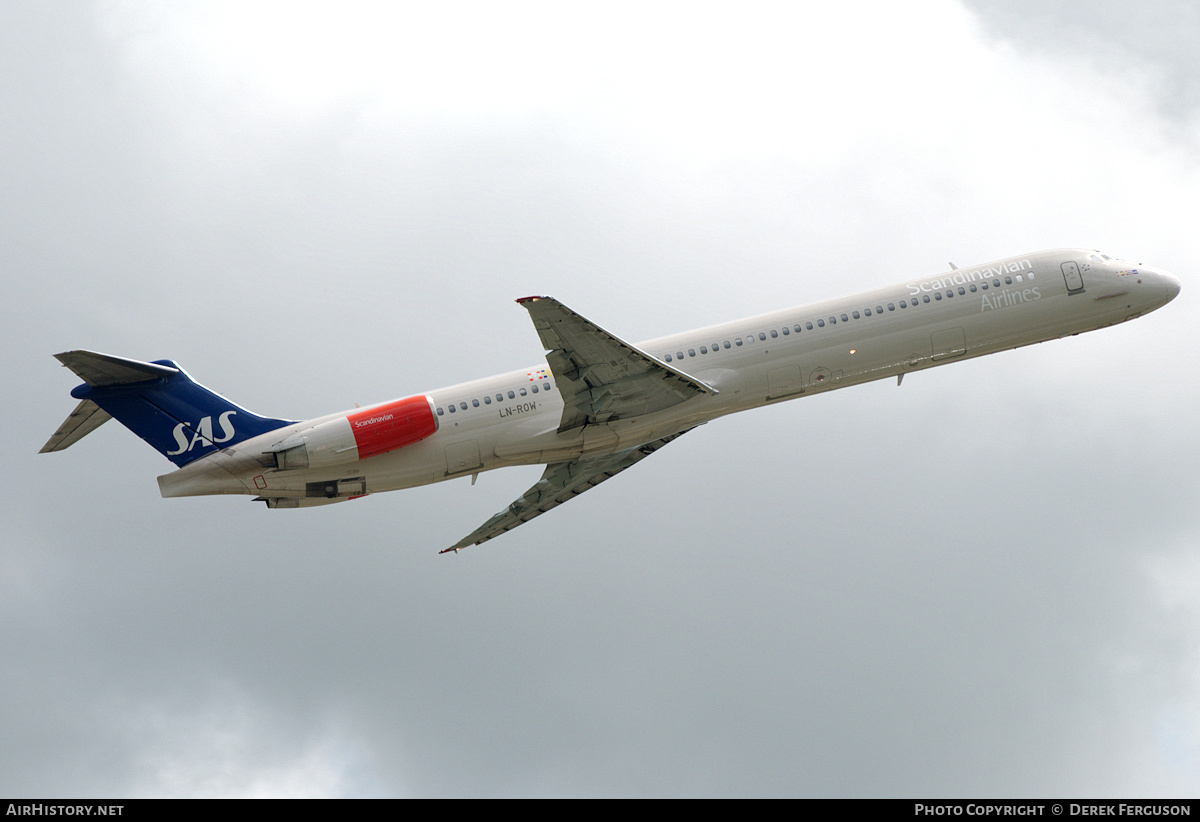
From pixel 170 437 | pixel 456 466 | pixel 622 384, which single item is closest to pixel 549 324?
pixel 622 384

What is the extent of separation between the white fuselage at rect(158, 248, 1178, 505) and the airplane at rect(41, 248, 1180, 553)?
0.05 m

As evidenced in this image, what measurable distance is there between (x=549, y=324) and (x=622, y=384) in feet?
11.5

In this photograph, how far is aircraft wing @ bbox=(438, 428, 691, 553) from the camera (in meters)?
45.8

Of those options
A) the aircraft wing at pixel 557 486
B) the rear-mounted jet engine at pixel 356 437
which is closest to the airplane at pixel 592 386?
the rear-mounted jet engine at pixel 356 437

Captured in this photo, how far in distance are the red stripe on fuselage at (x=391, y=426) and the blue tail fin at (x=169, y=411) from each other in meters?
3.43

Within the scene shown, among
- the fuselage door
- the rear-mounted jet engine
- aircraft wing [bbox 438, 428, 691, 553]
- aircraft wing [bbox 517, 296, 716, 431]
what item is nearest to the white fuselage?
the fuselage door

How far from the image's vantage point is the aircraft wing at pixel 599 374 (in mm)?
37719

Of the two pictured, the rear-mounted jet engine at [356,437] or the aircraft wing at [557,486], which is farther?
the aircraft wing at [557,486]

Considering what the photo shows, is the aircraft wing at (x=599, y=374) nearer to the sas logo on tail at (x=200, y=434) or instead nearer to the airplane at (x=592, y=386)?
the airplane at (x=592, y=386)

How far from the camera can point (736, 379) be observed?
4069 cm

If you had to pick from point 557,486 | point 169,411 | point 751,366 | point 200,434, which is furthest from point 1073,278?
point 169,411

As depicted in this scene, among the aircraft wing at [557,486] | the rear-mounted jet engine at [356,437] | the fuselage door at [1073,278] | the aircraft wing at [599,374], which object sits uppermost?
the fuselage door at [1073,278]
